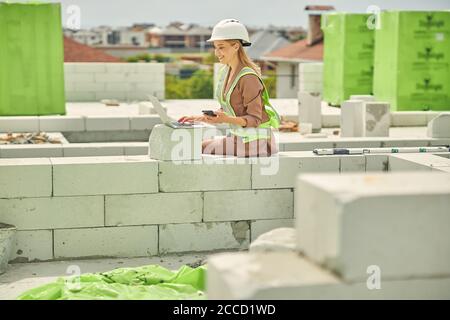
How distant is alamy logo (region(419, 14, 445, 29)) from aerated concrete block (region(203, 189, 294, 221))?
33.9 feet

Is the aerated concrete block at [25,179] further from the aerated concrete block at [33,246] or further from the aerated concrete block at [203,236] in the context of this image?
the aerated concrete block at [203,236]

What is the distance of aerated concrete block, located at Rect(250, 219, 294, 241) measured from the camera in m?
8.09

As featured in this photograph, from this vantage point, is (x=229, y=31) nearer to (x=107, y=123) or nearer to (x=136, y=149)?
(x=136, y=149)

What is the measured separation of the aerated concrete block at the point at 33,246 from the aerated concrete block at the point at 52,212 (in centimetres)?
6

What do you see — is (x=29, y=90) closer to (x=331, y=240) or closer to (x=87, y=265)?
(x=87, y=265)

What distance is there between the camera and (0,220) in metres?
7.52

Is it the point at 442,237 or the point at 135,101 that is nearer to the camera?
the point at 442,237

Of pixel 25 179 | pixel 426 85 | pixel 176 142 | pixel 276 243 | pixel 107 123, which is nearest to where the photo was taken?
pixel 276 243

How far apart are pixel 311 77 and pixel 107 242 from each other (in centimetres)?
1626

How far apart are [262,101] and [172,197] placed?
1200mm

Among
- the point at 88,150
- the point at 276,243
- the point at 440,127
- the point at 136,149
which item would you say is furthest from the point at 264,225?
the point at 440,127

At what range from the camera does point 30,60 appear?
639 inches
